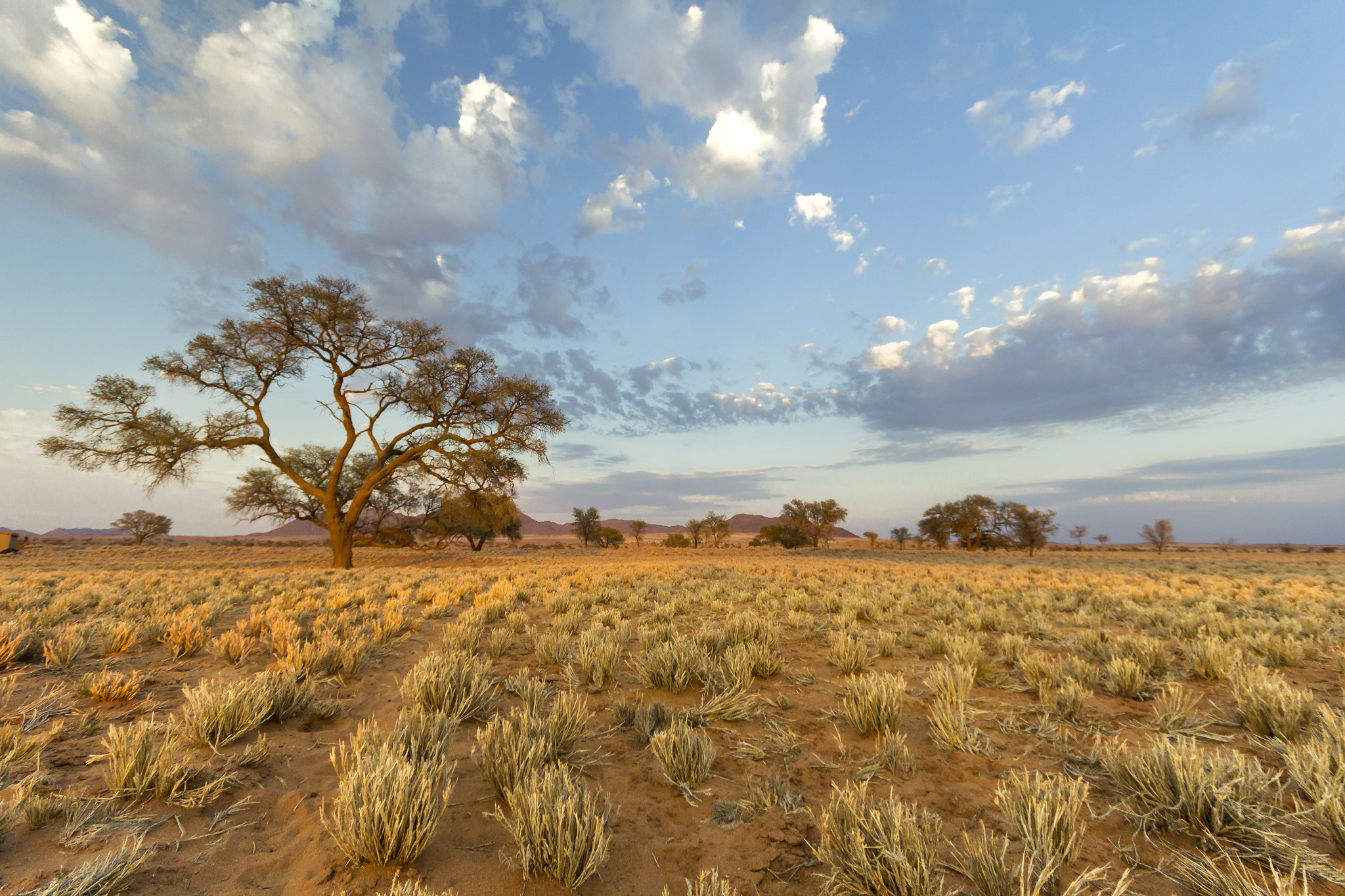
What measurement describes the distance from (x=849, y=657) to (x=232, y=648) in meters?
7.35

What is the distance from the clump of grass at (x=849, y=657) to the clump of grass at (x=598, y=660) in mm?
2750

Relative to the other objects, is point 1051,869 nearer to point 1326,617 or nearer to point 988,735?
point 988,735

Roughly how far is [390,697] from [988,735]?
5.55 meters

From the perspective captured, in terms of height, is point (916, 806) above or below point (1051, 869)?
below

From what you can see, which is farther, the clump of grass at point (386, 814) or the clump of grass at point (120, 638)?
the clump of grass at point (120, 638)

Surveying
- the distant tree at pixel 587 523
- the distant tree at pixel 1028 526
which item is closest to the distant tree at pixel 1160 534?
the distant tree at pixel 1028 526

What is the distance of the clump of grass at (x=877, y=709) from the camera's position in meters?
4.19

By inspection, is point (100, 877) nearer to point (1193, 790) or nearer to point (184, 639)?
point (184, 639)

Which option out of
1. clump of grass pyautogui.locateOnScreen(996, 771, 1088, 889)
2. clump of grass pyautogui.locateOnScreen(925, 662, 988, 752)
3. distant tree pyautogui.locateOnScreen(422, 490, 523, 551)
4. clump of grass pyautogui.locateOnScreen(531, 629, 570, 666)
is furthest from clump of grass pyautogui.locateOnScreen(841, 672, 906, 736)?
distant tree pyautogui.locateOnScreen(422, 490, 523, 551)

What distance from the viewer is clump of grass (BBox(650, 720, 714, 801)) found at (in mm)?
3473

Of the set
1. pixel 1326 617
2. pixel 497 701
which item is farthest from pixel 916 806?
pixel 1326 617

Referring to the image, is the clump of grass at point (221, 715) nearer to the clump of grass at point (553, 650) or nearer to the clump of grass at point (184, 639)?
the clump of grass at point (184, 639)

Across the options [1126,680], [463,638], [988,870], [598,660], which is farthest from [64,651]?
[1126,680]

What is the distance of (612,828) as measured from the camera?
2.91 metres
